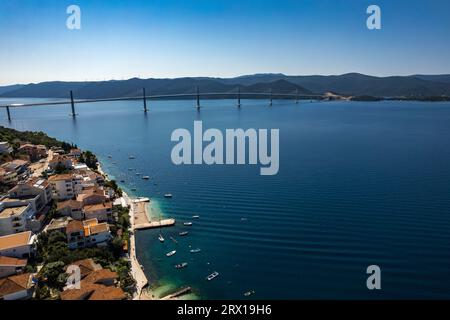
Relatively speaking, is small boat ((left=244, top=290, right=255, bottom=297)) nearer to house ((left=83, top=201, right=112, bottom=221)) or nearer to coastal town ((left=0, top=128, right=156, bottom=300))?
coastal town ((left=0, top=128, right=156, bottom=300))

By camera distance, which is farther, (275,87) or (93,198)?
(275,87)

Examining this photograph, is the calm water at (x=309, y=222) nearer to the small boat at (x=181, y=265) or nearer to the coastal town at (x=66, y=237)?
the small boat at (x=181, y=265)

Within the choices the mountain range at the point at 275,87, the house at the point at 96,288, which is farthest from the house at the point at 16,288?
the mountain range at the point at 275,87

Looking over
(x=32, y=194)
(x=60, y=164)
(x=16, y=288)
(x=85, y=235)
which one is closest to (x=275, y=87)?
(x=60, y=164)

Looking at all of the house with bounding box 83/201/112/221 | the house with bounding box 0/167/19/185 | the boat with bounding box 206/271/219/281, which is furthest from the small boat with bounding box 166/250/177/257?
A: the house with bounding box 0/167/19/185

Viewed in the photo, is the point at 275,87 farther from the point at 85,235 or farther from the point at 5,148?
the point at 85,235

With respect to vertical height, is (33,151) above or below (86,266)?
above

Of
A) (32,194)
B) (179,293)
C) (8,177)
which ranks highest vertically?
(8,177)
